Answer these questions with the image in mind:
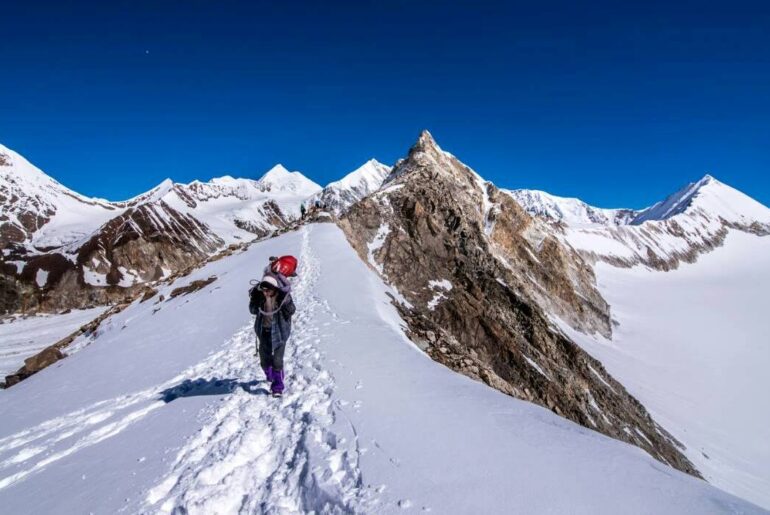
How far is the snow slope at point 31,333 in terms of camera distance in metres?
55.8

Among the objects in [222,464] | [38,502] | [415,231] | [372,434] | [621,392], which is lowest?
[621,392]

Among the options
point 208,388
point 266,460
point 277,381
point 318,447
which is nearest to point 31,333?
point 208,388

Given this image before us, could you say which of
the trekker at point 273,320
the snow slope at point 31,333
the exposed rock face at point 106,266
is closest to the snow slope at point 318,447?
the trekker at point 273,320

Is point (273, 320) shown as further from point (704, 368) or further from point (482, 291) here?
point (704, 368)

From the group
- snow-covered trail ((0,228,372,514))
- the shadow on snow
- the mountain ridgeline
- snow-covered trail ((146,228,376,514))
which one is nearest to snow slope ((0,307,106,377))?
the mountain ridgeline

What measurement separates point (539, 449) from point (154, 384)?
32.9 ft

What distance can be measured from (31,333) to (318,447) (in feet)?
306

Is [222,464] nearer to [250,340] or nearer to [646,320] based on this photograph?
[250,340]

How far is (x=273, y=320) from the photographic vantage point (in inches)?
352

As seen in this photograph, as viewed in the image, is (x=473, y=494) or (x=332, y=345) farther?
(x=332, y=345)

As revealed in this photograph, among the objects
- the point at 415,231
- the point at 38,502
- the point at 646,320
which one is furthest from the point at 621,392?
the point at 646,320

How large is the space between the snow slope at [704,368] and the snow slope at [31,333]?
3051 inches

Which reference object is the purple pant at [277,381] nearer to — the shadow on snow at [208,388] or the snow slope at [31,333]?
the shadow on snow at [208,388]

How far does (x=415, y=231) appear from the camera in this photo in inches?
1871
